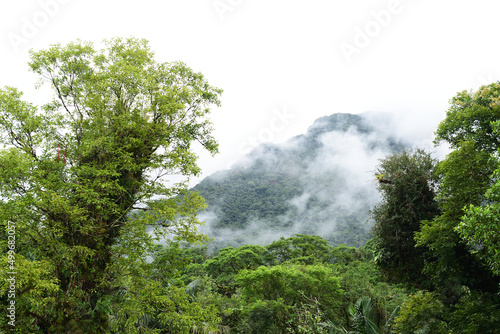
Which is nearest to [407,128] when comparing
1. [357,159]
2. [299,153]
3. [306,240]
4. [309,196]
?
[357,159]

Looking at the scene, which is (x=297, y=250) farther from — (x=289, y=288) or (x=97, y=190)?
(x=97, y=190)

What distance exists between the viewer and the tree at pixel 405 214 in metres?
11.3

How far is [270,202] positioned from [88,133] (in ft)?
248

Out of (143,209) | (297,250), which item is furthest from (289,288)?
(297,250)

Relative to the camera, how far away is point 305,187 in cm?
9519

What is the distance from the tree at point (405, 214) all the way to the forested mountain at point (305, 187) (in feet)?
169

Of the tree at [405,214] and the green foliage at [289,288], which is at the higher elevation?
the tree at [405,214]

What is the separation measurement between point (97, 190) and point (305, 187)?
8992 cm

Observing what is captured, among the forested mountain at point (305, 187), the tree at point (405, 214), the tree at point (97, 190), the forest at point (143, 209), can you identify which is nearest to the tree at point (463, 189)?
the forest at point (143, 209)

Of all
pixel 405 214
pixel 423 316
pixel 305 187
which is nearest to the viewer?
pixel 423 316

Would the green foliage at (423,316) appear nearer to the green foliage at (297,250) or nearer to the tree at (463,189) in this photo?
the tree at (463,189)

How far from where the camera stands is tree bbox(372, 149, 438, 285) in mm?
11312

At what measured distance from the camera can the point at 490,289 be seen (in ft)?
29.7

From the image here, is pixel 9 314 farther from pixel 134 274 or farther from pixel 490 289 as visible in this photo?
pixel 490 289
